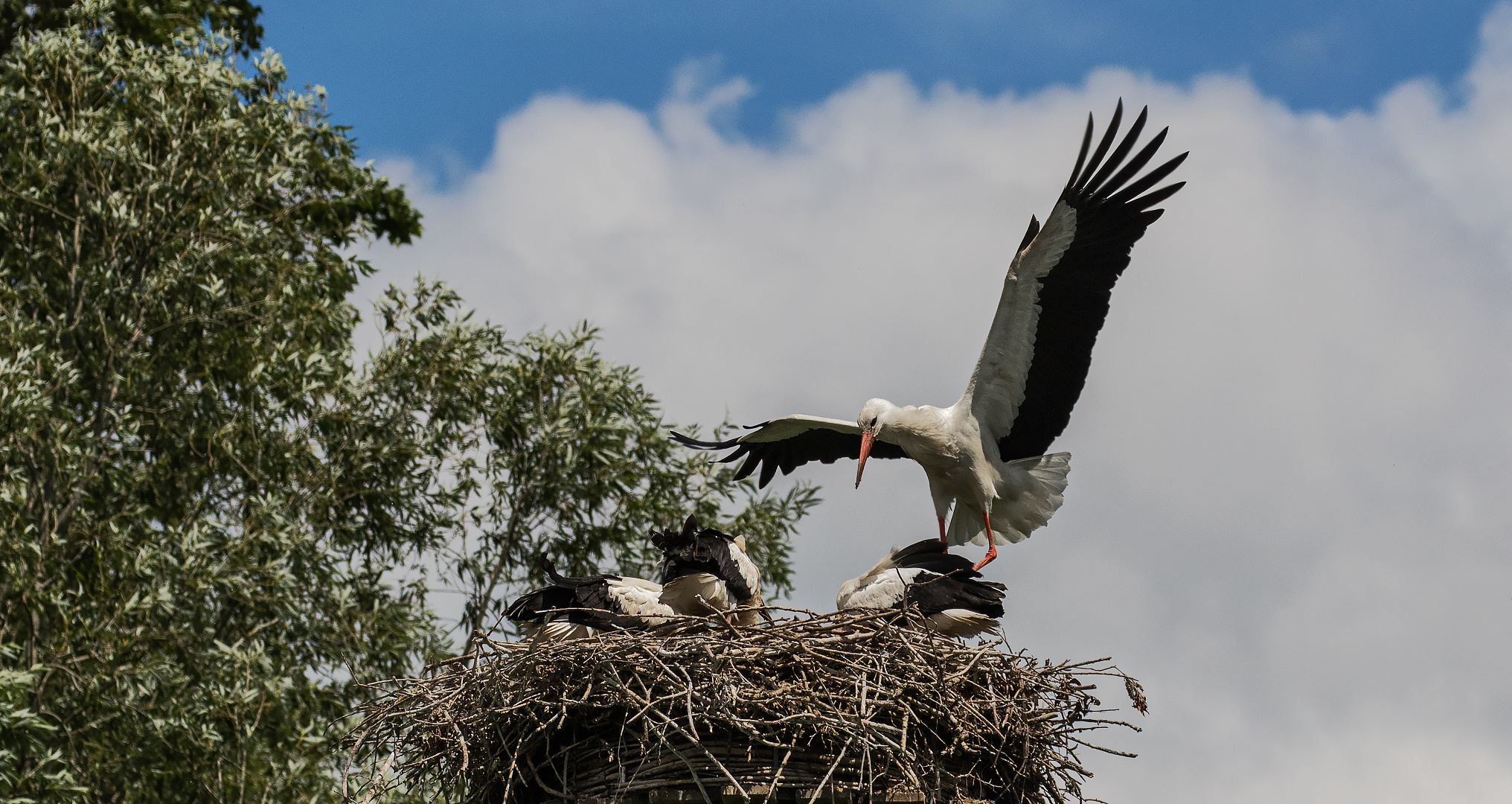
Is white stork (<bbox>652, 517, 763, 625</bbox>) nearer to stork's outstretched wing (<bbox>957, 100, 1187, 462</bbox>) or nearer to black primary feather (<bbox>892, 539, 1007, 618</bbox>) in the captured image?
black primary feather (<bbox>892, 539, 1007, 618</bbox>)

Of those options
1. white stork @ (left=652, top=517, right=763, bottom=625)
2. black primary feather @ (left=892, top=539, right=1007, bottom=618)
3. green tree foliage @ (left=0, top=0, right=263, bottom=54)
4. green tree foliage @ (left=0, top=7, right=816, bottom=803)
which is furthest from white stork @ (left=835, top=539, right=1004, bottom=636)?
green tree foliage @ (left=0, top=0, right=263, bottom=54)

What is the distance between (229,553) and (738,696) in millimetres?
7990

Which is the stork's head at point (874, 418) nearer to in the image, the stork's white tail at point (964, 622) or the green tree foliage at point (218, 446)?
the stork's white tail at point (964, 622)

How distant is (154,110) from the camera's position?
41.5 ft

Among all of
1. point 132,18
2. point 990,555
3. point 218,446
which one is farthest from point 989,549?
point 132,18

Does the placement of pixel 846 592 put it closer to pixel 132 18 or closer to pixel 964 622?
pixel 964 622

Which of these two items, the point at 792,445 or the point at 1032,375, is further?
the point at 792,445

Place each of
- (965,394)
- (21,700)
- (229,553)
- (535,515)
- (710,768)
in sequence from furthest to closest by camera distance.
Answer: (535,515)
(229,553)
(21,700)
(965,394)
(710,768)

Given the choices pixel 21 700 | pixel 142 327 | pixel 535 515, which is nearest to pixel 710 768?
pixel 21 700

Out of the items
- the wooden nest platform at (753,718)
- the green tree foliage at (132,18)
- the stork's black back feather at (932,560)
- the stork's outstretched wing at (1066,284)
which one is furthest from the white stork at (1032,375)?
the green tree foliage at (132,18)

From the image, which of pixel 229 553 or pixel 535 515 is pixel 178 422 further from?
pixel 535 515

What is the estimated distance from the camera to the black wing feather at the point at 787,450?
8453mm

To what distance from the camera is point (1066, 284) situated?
725 centimetres

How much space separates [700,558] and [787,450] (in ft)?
8.39
